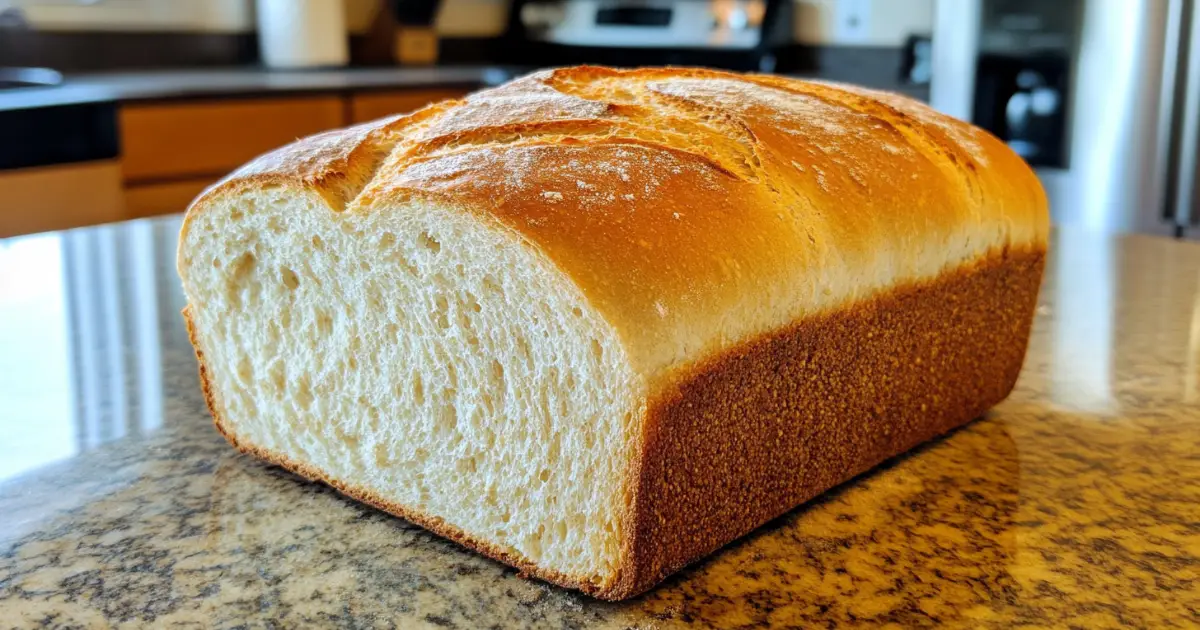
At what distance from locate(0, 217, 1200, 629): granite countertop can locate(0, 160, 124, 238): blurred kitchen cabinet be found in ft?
5.39

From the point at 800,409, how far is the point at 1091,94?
8.59 ft

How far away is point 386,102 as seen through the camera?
3.41m

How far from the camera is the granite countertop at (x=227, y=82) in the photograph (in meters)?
2.71

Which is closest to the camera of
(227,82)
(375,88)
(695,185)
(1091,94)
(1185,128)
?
(695,185)

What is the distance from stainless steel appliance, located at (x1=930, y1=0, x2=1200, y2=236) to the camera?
2883 millimetres

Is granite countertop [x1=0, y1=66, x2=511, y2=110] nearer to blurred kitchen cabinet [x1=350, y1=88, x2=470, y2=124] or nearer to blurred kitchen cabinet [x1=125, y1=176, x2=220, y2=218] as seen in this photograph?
blurred kitchen cabinet [x1=350, y1=88, x2=470, y2=124]

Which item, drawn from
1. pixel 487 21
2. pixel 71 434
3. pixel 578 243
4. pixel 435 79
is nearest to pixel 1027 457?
pixel 578 243

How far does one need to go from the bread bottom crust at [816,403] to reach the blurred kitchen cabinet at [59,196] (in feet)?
7.76

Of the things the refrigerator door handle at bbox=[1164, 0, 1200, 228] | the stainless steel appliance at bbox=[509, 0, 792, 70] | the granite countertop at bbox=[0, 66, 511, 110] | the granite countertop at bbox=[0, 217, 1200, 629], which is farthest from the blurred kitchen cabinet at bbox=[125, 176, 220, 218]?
the refrigerator door handle at bbox=[1164, 0, 1200, 228]

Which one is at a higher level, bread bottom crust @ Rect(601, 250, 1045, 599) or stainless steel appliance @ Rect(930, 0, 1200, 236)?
stainless steel appliance @ Rect(930, 0, 1200, 236)

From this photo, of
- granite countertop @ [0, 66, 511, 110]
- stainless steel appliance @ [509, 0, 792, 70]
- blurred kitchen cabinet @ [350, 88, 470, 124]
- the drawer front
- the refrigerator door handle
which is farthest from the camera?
stainless steel appliance @ [509, 0, 792, 70]

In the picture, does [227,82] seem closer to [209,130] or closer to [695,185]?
[209,130]

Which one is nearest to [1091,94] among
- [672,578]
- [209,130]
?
[209,130]

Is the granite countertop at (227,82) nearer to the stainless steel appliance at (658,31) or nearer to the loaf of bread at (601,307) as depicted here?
the stainless steel appliance at (658,31)
